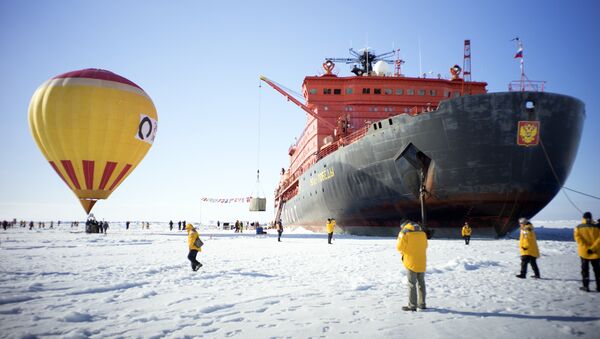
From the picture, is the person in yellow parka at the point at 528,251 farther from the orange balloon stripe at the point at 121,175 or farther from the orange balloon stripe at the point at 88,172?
the orange balloon stripe at the point at 88,172

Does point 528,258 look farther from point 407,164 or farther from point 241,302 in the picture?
point 407,164

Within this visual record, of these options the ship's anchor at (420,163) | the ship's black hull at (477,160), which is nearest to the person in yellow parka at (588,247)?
the ship's black hull at (477,160)

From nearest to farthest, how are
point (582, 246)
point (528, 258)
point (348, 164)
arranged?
1. point (582, 246)
2. point (528, 258)
3. point (348, 164)

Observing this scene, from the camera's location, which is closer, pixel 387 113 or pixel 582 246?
pixel 582 246

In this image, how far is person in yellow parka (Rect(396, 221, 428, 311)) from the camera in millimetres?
4328

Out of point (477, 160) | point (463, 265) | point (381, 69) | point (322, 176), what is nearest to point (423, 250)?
point (463, 265)

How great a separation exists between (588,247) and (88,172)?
2751 centimetres

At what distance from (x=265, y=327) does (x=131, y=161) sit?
25.0 metres

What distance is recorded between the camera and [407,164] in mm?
15344

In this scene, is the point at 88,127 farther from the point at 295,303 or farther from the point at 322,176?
the point at 295,303

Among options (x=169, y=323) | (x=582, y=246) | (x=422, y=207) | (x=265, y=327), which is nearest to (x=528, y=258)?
(x=582, y=246)

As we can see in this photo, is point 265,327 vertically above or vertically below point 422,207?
below

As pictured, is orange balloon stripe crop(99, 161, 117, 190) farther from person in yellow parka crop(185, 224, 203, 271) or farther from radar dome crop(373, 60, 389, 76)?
radar dome crop(373, 60, 389, 76)

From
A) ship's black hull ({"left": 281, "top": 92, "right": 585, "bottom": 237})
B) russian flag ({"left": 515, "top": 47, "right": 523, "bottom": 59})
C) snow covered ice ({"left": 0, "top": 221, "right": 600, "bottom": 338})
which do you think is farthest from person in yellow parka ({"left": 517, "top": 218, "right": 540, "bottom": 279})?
russian flag ({"left": 515, "top": 47, "right": 523, "bottom": 59})
